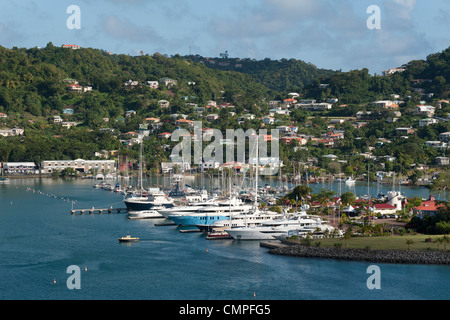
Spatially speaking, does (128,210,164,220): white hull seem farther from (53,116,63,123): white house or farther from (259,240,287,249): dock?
(53,116,63,123): white house

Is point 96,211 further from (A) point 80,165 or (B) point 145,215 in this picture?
(A) point 80,165

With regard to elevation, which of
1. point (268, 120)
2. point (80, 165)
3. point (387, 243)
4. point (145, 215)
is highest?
point (268, 120)

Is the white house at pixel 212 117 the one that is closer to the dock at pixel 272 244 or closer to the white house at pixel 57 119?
the white house at pixel 57 119

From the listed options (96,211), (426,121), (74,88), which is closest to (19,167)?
(74,88)

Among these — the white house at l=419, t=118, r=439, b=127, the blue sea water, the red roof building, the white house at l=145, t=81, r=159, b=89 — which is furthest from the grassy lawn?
the white house at l=145, t=81, r=159, b=89
